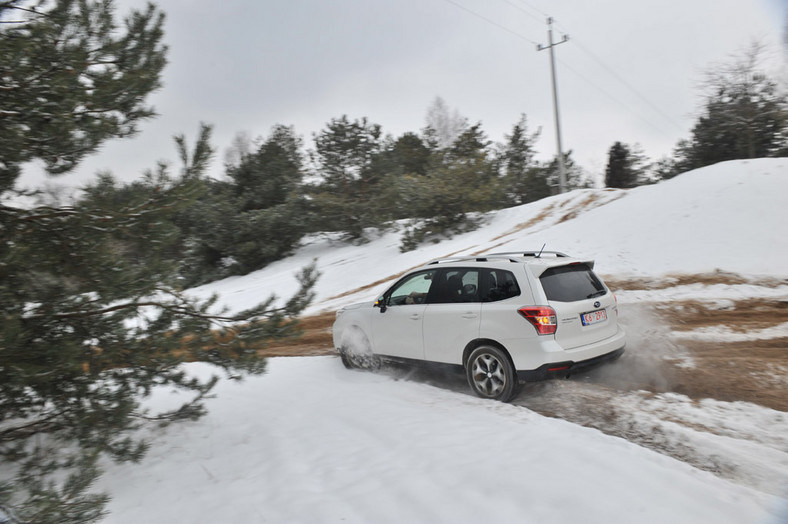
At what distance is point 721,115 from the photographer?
26.8m

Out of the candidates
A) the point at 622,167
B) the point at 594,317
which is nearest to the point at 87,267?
the point at 594,317

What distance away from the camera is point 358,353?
25.2 ft

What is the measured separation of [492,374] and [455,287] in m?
1.20

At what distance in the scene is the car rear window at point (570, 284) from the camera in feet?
18.5

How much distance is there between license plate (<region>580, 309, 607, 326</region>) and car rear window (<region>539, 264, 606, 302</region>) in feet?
0.63

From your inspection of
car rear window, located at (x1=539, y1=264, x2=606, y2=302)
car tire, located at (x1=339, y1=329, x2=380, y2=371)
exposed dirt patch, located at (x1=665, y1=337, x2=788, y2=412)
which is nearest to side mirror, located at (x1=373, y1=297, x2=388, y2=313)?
car tire, located at (x1=339, y1=329, x2=380, y2=371)

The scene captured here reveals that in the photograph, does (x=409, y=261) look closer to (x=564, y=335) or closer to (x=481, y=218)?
(x=481, y=218)

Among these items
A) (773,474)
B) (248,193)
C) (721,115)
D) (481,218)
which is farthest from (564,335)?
(721,115)

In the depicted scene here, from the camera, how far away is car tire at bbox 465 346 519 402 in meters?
5.63

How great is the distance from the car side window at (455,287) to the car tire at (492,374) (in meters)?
0.67

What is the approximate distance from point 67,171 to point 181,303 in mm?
1645

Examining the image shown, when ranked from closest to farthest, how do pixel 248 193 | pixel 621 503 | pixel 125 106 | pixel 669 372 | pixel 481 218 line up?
pixel 621 503
pixel 125 106
pixel 669 372
pixel 481 218
pixel 248 193

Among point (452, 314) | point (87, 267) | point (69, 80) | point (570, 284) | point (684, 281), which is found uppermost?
point (69, 80)

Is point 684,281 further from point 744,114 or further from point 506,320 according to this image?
point 744,114
